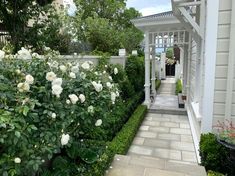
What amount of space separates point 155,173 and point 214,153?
1061mm

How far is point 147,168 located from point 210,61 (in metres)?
2.16

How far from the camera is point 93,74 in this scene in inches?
132

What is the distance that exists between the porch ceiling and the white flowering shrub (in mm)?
5254

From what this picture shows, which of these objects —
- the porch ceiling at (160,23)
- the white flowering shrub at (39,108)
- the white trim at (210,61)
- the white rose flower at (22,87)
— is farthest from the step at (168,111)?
the white rose flower at (22,87)

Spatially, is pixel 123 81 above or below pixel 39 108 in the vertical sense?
below

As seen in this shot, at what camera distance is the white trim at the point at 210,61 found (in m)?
3.84

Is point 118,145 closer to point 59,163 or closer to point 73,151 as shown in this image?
point 73,151

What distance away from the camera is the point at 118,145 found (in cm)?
470

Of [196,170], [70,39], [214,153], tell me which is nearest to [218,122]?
[214,153]

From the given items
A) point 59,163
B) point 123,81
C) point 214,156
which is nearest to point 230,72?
point 214,156

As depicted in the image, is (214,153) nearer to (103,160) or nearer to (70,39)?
(103,160)

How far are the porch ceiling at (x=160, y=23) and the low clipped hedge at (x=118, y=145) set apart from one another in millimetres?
3033

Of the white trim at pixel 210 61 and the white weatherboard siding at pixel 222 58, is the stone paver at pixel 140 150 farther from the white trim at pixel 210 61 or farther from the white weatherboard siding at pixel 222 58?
the white weatherboard siding at pixel 222 58

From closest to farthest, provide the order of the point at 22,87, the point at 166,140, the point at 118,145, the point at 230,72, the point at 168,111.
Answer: the point at 22,87, the point at 230,72, the point at 118,145, the point at 166,140, the point at 168,111
